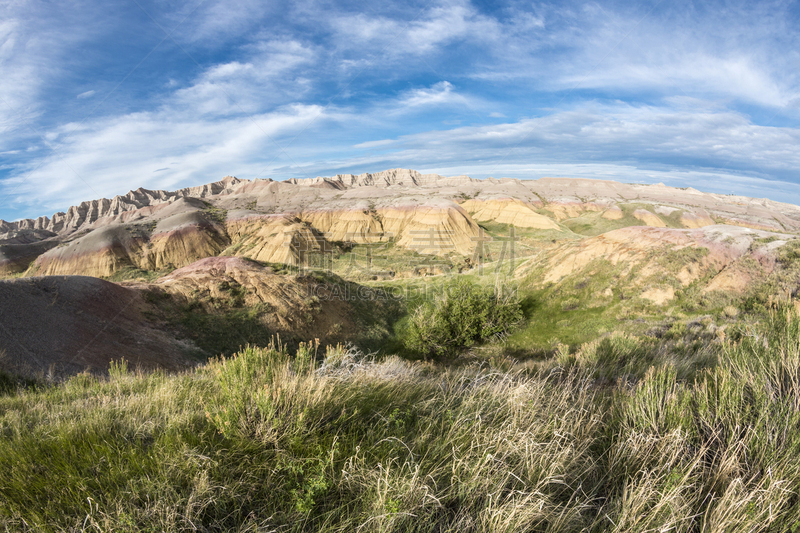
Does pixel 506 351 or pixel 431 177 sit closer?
pixel 506 351

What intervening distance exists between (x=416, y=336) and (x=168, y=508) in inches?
639

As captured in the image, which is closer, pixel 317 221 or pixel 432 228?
pixel 432 228

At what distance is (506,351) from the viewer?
16125mm

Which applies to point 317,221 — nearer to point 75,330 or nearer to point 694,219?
point 75,330

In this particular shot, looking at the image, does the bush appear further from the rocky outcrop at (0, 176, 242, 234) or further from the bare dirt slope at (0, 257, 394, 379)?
the rocky outcrop at (0, 176, 242, 234)

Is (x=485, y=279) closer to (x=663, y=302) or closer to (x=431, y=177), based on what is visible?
(x=663, y=302)

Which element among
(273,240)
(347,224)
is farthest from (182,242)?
(347,224)

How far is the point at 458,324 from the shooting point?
1809 cm

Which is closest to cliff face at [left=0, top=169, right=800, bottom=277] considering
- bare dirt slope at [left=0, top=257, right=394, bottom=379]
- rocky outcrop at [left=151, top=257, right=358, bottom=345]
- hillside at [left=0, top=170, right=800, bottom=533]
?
rocky outcrop at [left=151, top=257, right=358, bottom=345]

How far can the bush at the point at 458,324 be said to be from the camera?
17734 millimetres

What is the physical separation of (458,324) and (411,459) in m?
15.6

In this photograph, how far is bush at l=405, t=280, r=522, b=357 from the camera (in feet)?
58.2

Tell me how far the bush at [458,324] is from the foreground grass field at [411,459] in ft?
44.7

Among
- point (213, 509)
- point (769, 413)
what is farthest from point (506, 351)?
point (213, 509)
